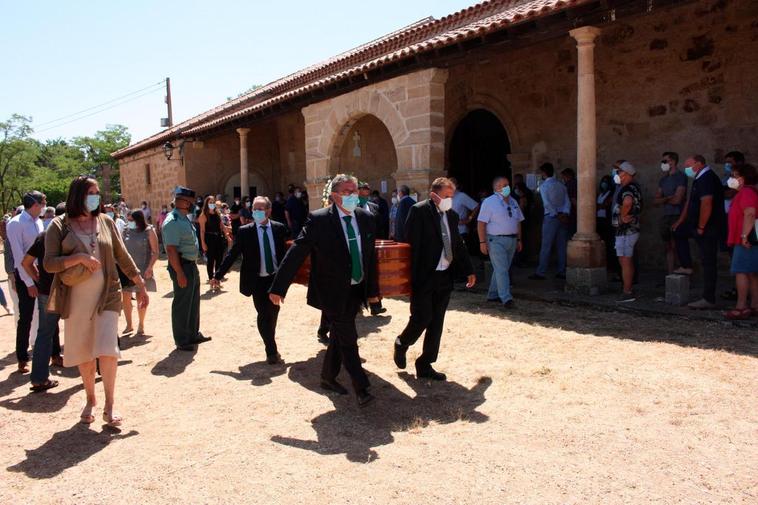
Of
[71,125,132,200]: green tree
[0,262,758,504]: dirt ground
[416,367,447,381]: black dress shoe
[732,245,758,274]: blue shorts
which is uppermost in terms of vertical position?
[71,125,132,200]: green tree

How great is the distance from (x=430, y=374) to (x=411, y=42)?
32.0ft

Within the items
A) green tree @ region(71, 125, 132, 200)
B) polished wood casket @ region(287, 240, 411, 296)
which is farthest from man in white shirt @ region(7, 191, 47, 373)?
green tree @ region(71, 125, 132, 200)

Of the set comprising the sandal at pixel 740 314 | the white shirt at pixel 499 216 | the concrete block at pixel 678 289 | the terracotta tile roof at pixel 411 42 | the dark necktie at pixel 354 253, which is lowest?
the sandal at pixel 740 314

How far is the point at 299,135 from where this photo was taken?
59.6ft

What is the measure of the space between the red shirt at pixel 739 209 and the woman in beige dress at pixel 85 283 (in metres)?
5.62

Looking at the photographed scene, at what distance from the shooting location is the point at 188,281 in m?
6.23

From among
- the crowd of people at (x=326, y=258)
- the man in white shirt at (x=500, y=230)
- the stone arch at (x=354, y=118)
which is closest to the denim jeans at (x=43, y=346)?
the crowd of people at (x=326, y=258)

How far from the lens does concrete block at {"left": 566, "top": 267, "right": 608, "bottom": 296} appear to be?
7535mm

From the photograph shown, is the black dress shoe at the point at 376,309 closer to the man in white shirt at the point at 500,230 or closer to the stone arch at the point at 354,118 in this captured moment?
the man in white shirt at the point at 500,230

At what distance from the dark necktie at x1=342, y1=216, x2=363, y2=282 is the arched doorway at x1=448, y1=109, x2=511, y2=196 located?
8435 mm

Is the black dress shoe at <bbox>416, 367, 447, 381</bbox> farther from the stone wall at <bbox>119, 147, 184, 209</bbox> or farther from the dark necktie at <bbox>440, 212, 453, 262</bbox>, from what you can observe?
the stone wall at <bbox>119, 147, 184, 209</bbox>

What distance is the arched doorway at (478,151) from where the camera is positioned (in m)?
12.4

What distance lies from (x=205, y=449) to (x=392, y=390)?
1539 millimetres

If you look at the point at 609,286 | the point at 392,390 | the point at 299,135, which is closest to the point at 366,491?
the point at 392,390
